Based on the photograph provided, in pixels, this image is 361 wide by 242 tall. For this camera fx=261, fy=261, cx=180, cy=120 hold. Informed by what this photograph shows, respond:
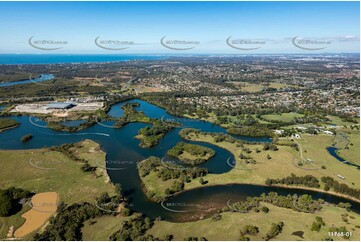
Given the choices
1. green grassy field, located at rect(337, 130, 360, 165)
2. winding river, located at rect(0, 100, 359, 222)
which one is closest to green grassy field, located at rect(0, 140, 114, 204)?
winding river, located at rect(0, 100, 359, 222)

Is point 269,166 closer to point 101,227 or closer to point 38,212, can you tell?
point 101,227

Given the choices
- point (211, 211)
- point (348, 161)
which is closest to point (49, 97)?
point (211, 211)

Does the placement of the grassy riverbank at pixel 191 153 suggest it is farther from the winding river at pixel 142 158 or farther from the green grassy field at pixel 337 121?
the green grassy field at pixel 337 121

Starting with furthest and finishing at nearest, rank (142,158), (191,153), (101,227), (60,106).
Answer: (60,106) → (191,153) → (142,158) → (101,227)

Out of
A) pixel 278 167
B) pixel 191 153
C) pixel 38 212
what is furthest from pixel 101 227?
pixel 278 167

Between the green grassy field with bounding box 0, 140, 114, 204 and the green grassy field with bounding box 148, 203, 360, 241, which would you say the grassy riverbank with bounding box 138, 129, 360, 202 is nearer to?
the green grassy field with bounding box 148, 203, 360, 241

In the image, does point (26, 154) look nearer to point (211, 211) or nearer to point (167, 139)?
point (167, 139)
